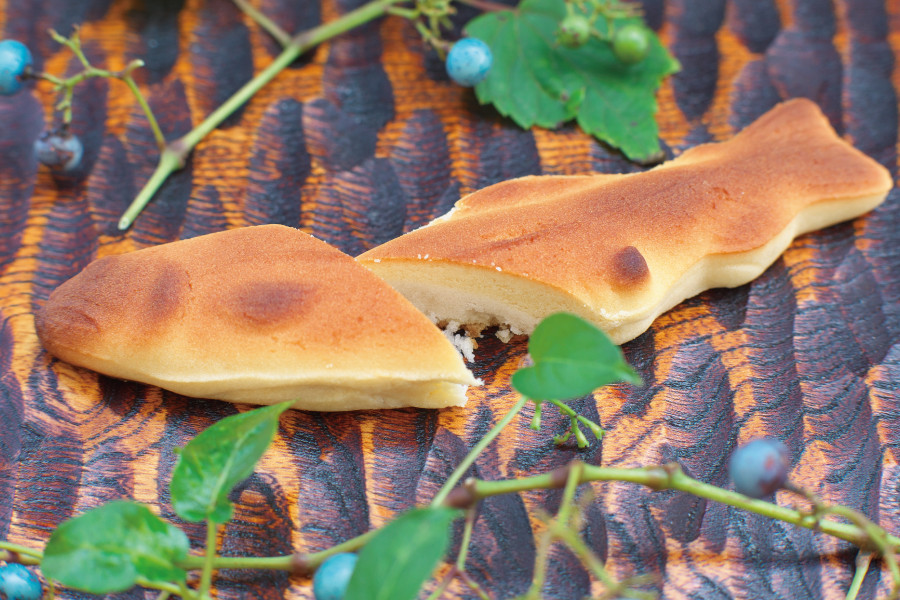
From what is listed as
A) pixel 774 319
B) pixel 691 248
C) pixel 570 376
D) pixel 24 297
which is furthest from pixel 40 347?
pixel 774 319

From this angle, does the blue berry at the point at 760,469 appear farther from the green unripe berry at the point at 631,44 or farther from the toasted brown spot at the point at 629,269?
the green unripe berry at the point at 631,44

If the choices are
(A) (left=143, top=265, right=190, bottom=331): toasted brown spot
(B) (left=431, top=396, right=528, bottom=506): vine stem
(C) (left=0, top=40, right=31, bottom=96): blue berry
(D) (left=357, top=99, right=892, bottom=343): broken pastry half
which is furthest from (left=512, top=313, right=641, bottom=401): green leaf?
(C) (left=0, top=40, right=31, bottom=96): blue berry

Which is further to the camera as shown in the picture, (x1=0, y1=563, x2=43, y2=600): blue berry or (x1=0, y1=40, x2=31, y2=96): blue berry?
(x1=0, y1=40, x2=31, y2=96): blue berry

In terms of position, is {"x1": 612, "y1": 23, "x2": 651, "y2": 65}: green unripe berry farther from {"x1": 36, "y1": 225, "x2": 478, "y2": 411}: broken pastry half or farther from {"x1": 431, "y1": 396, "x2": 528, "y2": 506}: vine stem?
{"x1": 431, "y1": 396, "x2": 528, "y2": 506}: vine stem

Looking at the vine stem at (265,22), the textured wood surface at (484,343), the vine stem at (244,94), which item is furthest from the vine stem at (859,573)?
the vine stem at (265,22)

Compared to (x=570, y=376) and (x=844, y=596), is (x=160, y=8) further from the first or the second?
(x=844, y=596)
